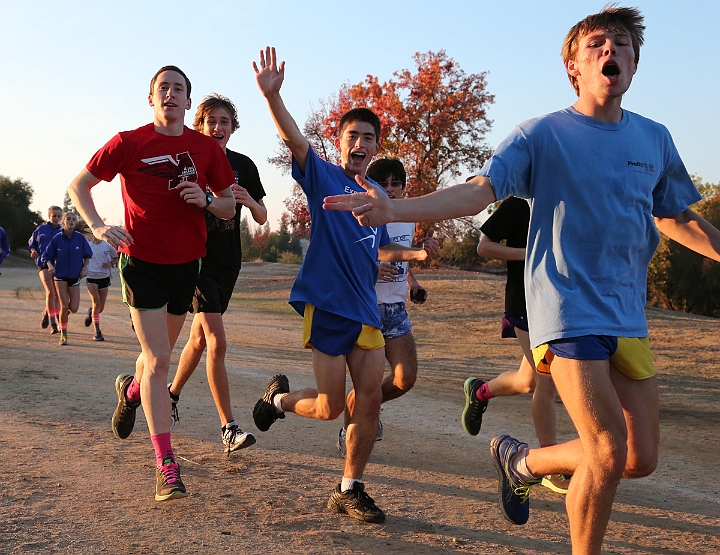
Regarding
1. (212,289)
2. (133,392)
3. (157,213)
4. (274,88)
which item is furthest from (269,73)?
(133,392)

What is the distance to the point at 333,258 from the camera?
492 cm

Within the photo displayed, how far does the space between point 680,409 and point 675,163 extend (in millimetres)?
5630

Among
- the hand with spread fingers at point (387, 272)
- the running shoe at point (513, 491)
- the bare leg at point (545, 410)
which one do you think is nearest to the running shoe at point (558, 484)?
the bare leg at point (545, 410)

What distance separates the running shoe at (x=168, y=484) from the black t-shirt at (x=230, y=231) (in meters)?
1.80

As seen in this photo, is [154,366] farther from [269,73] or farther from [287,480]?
[269,73]

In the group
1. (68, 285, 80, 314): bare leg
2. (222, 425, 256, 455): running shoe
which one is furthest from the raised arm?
(68, 285, 80, 314): bare leg

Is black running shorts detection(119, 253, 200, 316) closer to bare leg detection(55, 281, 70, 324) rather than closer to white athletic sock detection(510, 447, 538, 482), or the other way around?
white athletic sock detection(510, 447, 538, 482)

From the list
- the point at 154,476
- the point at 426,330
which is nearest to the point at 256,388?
the point at 154,476

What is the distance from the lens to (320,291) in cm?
491

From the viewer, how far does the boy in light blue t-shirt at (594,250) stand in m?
3.43

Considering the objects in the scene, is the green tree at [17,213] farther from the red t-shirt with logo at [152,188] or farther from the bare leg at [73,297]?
the red t-shirt with logo at [152,188]

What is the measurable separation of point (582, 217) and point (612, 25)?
860mm

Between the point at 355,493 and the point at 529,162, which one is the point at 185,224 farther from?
the point at 529,162

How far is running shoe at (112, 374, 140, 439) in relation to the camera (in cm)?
574
